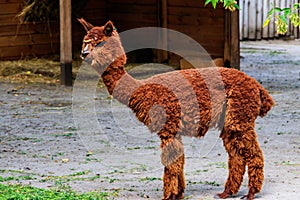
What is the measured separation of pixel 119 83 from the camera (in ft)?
18.5

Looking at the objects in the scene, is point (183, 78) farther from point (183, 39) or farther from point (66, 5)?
point (183, 39)

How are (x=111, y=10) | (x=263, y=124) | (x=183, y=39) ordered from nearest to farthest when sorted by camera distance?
1. (x=263, y=124)
2. (x=183, y=39)
3. (x=111, y=10)

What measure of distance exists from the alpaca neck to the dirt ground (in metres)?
0.86

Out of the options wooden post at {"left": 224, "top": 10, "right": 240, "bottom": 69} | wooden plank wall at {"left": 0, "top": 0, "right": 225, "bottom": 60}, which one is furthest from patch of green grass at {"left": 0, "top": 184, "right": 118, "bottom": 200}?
wooden plank wall at {"left": 0, "top": 0, "right": 225, "bottom": 60}

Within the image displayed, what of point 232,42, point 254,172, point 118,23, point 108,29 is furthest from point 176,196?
point 118,23

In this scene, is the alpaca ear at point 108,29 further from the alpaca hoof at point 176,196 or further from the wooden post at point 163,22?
the wooden post at point 163,22

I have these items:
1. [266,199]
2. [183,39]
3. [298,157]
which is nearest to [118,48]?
[266,199]

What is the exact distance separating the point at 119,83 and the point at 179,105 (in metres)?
0.48

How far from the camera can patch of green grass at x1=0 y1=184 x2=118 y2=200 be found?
5.39 metres

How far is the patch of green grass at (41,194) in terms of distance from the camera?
17.7ft

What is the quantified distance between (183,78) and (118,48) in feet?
1.83

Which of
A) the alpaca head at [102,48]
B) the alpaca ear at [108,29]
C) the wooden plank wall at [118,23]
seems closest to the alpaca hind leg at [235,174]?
the alpaca head at [102,48]

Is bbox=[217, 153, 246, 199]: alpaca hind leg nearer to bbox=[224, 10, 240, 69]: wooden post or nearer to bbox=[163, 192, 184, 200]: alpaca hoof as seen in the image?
bbox=[163, 192, 184, 200]: alpaca hoof

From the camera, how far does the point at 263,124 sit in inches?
369
